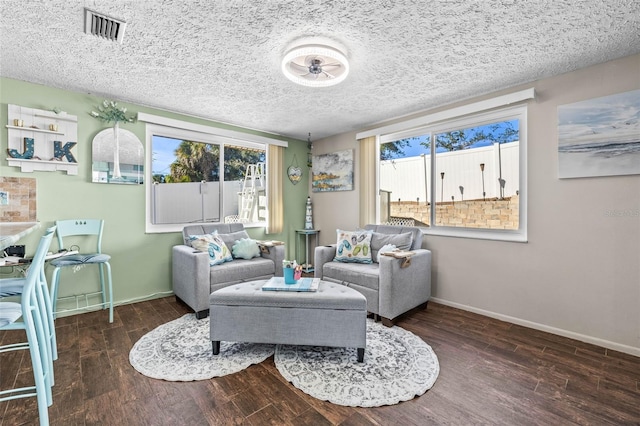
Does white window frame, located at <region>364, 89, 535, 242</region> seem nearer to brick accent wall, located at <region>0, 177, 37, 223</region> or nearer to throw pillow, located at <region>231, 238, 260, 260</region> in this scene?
throw pillow, located at <region>231, 238, 260, 260</region>

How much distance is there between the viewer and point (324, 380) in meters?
1.89

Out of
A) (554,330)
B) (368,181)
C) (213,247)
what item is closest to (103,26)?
(213,247)

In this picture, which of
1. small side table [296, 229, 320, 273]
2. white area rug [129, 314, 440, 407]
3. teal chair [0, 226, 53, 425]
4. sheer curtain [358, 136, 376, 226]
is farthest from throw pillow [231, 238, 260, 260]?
teal chair [0, 226, 53, 425]

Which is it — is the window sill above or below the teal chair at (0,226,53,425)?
above

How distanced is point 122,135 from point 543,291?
469 cm

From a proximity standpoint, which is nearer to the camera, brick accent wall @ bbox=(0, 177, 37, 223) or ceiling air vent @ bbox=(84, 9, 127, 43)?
ceiling air vent @ bbox=(84, 9, 127, 43)

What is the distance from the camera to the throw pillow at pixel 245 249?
353 cm

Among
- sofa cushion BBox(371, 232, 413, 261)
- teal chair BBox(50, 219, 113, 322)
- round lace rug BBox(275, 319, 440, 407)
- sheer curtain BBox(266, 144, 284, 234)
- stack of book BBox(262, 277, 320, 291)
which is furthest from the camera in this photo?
sheer curtain BBox(266, 144, 284, 234)

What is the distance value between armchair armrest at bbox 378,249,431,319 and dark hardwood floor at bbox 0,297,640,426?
459mm

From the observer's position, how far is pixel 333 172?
4.78 meters

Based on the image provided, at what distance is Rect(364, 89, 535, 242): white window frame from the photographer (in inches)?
113

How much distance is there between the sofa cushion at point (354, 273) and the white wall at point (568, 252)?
3.64 feet

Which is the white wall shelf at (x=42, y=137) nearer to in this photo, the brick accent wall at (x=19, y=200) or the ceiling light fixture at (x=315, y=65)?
the brick accent wall at (x=19, y=200)

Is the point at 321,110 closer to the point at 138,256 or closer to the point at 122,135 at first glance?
the point at 122,135
